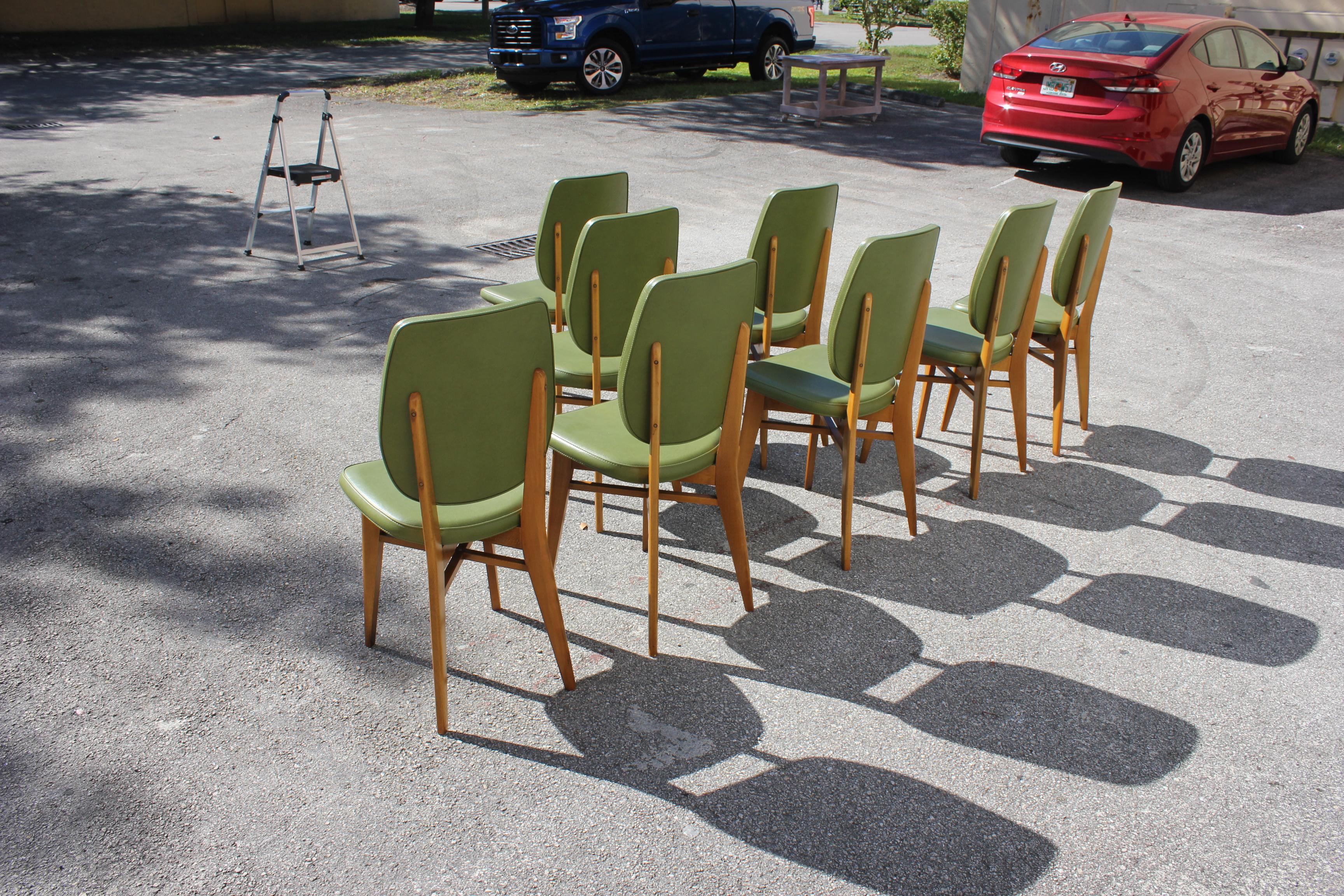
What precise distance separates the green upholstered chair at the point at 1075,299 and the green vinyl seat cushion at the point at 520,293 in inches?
78.0

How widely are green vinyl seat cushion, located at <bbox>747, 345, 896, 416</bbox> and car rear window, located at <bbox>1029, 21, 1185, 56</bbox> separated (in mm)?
7351

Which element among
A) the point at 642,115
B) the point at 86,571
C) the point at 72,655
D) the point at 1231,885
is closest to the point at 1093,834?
the point at 1231,885

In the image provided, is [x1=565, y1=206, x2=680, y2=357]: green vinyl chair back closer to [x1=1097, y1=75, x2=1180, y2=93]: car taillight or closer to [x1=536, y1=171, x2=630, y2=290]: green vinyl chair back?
[x1=536, y1=171, x2=630, y2=290]: green vinyl chair back

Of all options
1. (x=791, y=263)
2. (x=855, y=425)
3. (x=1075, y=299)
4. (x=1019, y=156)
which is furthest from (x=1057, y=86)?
(x=855, y=425)

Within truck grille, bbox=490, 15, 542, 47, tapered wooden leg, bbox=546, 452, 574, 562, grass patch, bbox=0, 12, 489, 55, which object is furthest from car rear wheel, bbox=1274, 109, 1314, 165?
grass patch, bbox=0, 12, 489, 55

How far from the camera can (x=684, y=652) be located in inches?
136

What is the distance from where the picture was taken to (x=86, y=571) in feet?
12.5

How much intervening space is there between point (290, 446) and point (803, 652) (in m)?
2.70

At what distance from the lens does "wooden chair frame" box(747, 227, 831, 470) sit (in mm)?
4531

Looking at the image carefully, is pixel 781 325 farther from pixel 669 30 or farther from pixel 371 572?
pixel 669 30

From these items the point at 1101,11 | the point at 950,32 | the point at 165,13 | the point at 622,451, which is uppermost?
the point at 165,13

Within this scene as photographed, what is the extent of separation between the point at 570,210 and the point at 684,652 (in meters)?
2.29

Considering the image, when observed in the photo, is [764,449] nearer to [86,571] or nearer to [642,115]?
[86,571]

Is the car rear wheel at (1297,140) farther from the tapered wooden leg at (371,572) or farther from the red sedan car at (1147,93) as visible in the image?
the tapered wooden leg at (371,572)
